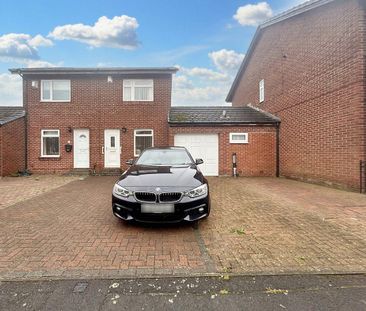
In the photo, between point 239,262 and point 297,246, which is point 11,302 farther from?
point 297,246

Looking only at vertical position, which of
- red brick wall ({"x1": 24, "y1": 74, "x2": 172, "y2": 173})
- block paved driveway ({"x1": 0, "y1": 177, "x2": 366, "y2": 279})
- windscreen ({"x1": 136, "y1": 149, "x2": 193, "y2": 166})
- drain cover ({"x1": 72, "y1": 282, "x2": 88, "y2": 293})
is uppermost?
red brick wall ({"x1": 24, "y1": 74, "x2": 172, "y2": 173})

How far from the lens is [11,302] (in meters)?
2.52

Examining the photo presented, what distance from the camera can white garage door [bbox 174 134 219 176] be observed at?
12.5m

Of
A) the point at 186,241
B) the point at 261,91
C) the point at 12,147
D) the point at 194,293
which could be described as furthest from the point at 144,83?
the point at 194,293

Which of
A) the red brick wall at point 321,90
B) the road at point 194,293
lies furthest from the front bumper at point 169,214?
the red brick wall at point 321,90

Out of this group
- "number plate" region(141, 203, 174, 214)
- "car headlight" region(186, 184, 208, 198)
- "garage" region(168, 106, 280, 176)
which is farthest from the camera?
"garage" region(168, 106, 280, 176)

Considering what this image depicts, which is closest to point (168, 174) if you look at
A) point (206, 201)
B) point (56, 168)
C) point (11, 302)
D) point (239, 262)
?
point (206, 201)

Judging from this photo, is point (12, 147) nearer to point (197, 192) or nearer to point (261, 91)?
point (197, 192)

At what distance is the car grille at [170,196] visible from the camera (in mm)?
4301

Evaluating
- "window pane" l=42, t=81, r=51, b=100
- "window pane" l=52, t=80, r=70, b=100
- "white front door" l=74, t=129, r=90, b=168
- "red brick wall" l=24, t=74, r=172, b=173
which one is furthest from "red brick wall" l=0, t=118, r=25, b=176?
"white front door" l=74, t=129, r=90, b=168

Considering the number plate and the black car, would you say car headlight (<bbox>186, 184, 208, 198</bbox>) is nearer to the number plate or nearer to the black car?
the black car

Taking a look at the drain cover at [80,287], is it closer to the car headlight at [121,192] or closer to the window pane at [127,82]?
the car headlight at [121,192]

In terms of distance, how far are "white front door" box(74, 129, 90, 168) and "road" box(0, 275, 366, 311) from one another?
10887mm

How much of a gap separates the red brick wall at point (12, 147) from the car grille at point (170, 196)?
1079 centimetres
